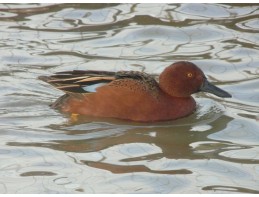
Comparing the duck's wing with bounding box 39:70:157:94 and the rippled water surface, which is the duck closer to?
the duck's wing with bounding box 39:70:157:94

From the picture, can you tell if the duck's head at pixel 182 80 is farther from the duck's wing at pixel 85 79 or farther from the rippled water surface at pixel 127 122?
the rippled water surface at pixel 127 122

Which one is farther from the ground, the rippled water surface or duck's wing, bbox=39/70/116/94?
duck's wing, bbox=39/70/116/94

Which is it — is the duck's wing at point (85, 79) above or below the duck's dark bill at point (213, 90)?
above

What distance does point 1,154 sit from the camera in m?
8.53

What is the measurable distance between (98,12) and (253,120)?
4093mm

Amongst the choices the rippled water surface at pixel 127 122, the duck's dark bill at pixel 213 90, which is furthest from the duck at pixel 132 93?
the rippled water surface at pixel 127 122

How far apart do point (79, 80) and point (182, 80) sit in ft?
3.33

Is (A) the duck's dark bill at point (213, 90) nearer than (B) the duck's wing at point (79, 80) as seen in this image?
No

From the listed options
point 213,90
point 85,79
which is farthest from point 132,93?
point 213,90

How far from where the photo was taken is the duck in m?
9.58

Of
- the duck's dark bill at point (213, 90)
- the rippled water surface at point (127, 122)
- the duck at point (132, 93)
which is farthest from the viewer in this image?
the duck's dark bill at point (213, 90)

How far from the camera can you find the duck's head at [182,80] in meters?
9.83

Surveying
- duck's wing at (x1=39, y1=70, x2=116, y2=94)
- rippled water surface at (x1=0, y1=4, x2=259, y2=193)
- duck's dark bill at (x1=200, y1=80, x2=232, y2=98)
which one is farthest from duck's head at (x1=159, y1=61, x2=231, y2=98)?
duck's wing at (x1=39, y1=70, x2=116, y2=94)

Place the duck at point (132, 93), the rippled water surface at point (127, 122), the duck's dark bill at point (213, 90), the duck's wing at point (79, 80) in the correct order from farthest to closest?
the duck's dark bill at point (213, 90), the duck's wing at point (79, 80), the duck at point (132, 93), the rippled water surface at point (127, 122)
